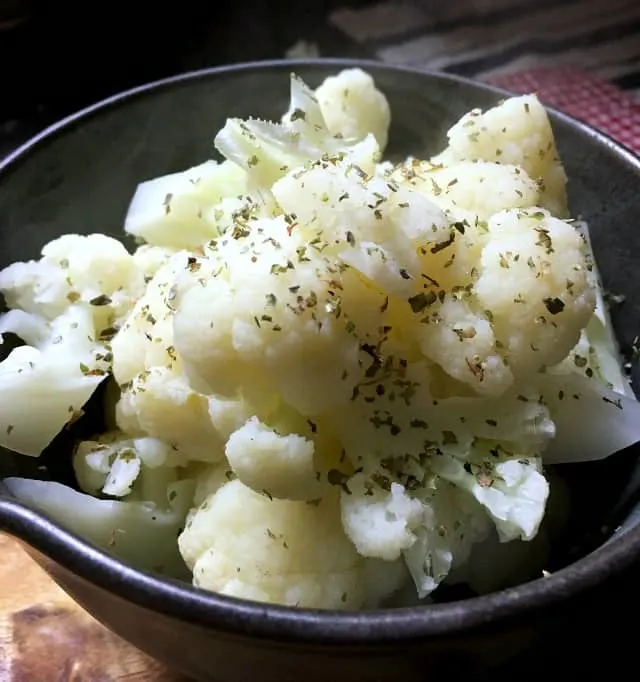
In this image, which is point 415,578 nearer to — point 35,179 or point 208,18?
point 35,179

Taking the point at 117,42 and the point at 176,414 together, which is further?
the point at 117,42

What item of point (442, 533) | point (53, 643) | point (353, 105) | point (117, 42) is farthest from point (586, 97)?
point (53, 643)

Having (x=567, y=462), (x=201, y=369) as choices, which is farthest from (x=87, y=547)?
(x=567, y=462)

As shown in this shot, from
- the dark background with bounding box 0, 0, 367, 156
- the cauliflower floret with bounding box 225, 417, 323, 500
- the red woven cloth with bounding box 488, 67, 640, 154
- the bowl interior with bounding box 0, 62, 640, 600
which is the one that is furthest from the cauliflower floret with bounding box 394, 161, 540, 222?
the dark background with bounding box 0, 0, 367, 156

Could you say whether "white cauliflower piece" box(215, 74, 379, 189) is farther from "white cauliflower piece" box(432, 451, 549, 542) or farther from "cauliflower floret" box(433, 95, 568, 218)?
"white cauliflower piece" box(432, 451, 549, 542)

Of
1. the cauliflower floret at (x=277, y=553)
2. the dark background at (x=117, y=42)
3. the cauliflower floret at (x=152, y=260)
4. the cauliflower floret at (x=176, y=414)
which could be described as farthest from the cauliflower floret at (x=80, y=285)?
the dark background at (x=117, y=42)

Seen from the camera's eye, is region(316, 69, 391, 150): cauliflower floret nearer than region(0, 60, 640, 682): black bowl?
No

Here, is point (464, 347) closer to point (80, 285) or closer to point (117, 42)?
point (80, 285)
